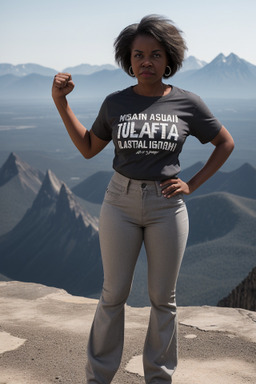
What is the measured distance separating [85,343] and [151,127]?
2.43m

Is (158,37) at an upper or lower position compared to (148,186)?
upper

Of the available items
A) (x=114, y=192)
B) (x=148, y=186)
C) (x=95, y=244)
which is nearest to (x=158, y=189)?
(x=148, y=186)

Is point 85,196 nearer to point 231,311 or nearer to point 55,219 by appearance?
point 55,219

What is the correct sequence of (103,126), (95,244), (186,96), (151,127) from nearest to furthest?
1. (151,127)
2. (186,96)
3. (103,126)
4. (95,244)

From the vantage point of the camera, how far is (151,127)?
114 inches

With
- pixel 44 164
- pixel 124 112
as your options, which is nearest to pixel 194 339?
pixel 124 112

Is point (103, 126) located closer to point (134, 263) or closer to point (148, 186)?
point (148, 186)

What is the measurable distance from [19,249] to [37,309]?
105 metres

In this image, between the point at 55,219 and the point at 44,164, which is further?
the point at 44,164

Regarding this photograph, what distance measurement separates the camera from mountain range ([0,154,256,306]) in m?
71.4

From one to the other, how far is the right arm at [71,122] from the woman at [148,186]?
0.01m

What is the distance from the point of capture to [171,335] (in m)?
3.15

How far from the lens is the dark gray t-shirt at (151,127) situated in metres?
2.89

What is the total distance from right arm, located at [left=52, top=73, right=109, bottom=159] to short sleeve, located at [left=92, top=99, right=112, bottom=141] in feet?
0.14
